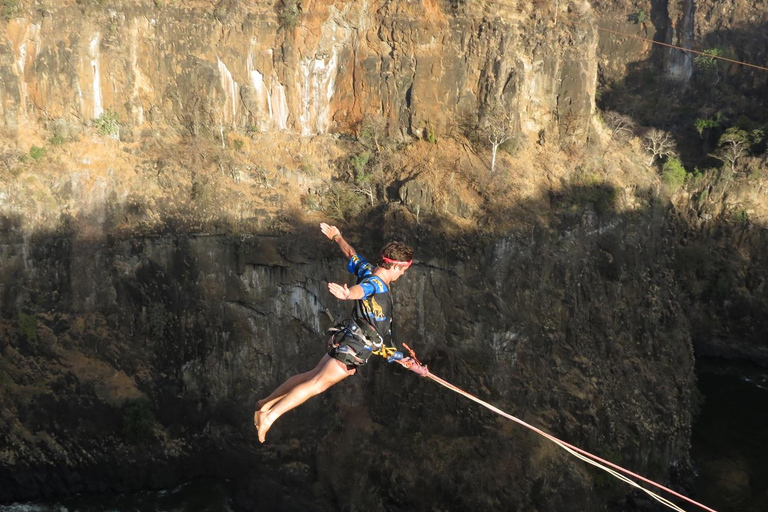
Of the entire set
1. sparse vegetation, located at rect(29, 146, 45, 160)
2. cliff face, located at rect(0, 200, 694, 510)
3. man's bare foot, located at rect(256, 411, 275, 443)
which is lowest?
cliff face, located at rect(0, 200, 694, 510)

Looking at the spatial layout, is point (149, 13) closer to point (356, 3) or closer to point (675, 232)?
point (356, 3)

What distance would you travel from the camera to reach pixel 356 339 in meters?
8.38

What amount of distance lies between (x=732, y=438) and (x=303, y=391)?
19.6m

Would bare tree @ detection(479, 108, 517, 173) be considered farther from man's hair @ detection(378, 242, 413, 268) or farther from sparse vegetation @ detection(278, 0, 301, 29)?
man's hair @ detection(378, 242, 413, 268)

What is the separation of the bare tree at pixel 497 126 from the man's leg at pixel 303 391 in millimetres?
13090

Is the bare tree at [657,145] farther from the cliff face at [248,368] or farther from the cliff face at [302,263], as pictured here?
the cliff face at [248,368]

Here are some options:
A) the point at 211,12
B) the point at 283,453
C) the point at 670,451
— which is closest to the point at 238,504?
the point at 283,453

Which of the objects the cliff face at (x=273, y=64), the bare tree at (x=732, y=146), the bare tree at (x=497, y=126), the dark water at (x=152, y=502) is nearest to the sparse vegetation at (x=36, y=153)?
the cliff face at (x=273, y=64)

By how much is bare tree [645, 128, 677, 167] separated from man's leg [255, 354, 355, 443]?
866 inches

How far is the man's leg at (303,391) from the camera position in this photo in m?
8.09

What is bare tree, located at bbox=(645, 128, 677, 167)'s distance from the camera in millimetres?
27889

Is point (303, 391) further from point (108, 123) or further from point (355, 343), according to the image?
point (108, 123)

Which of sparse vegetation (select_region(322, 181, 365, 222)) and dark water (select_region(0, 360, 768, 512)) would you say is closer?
dark water (select_region(0, 360, 768, 512))

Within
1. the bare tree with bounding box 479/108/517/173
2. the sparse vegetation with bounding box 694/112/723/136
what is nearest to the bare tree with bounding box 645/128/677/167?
the sparse vegetation with bounding box 694/112/723/136
